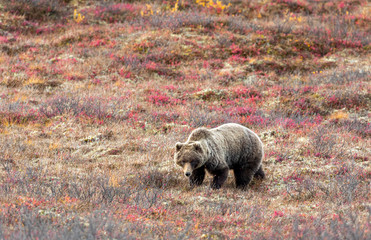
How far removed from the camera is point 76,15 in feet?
70.9

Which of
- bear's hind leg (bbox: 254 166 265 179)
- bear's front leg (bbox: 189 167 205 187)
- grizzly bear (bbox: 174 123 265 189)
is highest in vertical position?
grizzly bear (bbox: 174 123 265 189)

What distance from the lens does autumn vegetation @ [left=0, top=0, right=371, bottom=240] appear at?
5.44m

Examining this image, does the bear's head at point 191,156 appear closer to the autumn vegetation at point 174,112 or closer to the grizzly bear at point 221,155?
the grizzly bear at point 221,155

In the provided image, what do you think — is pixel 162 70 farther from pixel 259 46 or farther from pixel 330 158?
pixel 330 158

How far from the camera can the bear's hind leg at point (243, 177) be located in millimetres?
8156

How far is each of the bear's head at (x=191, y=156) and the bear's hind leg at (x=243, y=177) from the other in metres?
1.36

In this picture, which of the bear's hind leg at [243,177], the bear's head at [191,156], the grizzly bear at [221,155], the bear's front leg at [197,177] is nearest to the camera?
the bear's head at [191,156]

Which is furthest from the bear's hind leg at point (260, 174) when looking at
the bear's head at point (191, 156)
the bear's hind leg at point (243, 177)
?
the bear's head at point (191, 156)

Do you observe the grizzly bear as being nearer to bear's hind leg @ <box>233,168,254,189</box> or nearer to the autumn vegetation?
bear's hind leg @ <box>233,168,254,189</box>

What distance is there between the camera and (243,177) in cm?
823

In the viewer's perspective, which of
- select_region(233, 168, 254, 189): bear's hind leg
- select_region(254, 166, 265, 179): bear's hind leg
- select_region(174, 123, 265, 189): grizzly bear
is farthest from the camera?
select_region(254, 166, 265, 179): bear's hind leg

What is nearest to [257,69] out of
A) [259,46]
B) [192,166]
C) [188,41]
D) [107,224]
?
[259,46]

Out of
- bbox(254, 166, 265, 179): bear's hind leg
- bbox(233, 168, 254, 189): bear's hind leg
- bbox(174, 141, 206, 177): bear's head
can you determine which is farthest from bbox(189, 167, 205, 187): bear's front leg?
bbox(254, 166, 265, 179): bear's hind leg

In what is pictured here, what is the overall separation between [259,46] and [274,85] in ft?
14.3
